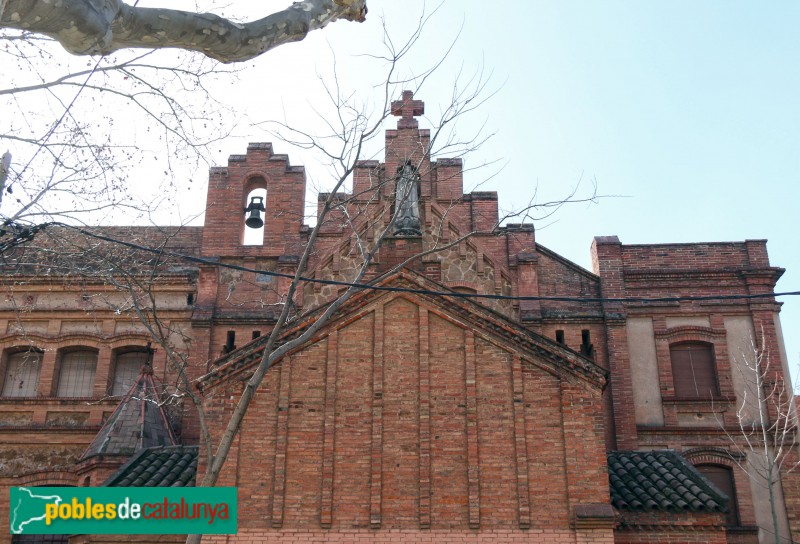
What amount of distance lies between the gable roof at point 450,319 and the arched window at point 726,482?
6.85m

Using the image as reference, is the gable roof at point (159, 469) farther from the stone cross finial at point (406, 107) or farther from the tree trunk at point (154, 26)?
the stone cross finial at point (406, 107)

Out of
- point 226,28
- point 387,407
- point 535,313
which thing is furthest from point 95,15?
point 535,313

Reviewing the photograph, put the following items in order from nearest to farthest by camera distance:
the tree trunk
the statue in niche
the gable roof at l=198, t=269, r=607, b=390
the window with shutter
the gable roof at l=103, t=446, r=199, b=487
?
the tree trunk → the gable roof at l=198, t=269, r=607, b=390 → the gable roof at l=103, t=446, r=199, b=487 → the statue in niche → the window with shutter

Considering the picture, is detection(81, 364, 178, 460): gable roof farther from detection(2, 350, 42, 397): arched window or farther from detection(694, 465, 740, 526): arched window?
detection(694, 465, 740, 526): arched window

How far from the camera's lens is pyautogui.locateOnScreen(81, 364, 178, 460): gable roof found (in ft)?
58.3

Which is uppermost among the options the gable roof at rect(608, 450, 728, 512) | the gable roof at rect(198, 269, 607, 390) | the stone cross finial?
the stone cross finial

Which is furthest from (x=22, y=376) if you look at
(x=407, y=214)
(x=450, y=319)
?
(x=450, y=319)

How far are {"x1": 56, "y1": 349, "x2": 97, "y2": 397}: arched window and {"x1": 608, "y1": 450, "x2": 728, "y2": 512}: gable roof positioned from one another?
46.5 ft

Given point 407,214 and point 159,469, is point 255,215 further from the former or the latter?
point 159,469

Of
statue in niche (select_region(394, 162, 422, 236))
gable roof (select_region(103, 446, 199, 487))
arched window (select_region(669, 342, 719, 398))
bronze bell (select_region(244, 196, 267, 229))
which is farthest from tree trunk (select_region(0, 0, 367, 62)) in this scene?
arched window (select_region(669, 342, 719, 398))

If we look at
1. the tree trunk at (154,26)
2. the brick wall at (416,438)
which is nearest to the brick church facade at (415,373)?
the brick wall at (416,438)

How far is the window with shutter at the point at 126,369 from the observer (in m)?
21.7

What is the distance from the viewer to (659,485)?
1538 cm

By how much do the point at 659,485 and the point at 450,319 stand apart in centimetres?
525
